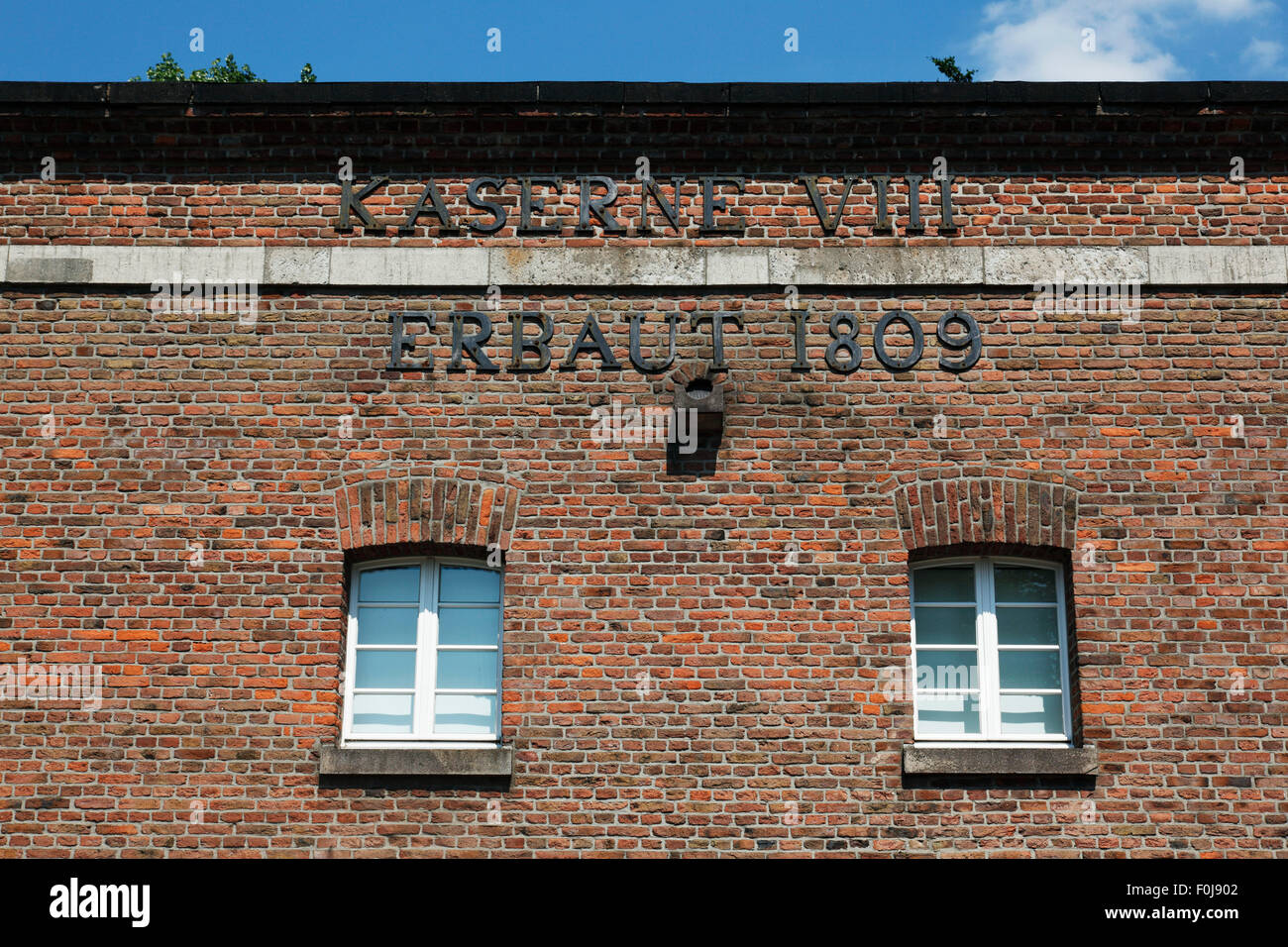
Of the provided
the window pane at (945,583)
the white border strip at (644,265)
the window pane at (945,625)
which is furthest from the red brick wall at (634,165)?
the window pane at (945,625)

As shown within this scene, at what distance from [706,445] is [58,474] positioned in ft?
13.9

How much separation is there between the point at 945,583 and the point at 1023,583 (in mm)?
510

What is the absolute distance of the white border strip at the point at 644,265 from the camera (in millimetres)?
9914

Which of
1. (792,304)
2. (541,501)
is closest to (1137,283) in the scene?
(792,304)

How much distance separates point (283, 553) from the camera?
946cm

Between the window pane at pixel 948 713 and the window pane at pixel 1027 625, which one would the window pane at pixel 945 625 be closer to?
the window pane at pixel 1027 625

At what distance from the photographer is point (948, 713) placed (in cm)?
944

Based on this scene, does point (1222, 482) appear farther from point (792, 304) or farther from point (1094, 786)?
point (792, 304)

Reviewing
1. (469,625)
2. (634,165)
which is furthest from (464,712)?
(634,165)

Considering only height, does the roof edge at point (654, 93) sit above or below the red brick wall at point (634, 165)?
above

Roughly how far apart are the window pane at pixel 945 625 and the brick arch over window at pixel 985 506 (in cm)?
48

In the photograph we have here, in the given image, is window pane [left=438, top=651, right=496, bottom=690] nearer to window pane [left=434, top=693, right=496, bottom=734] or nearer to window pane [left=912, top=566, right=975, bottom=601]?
window pane [left=434, top=693, right=496, bottom=734]

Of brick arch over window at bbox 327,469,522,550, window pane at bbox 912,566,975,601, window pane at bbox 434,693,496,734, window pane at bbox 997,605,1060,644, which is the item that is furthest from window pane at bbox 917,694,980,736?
brick arch over window at bbox 327,469,522,550
